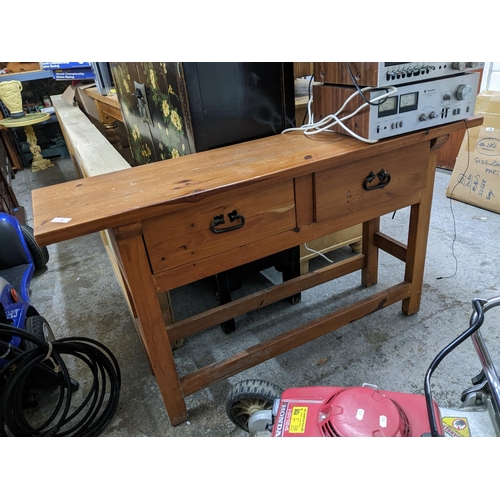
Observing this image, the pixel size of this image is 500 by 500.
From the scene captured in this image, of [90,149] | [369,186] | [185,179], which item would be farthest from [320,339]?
[90,149]

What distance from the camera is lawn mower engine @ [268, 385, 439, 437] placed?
0.75 meters

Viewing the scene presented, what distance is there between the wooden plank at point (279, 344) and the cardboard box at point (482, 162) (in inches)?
50.8

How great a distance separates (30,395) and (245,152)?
115cm

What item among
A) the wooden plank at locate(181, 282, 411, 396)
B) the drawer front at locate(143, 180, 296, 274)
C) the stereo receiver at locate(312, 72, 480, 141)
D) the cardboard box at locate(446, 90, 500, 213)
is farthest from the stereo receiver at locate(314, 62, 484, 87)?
the cardboard box at locate(446, 90, 500, 213)

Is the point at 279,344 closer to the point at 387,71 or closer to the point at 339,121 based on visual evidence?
→ the point at 339,121

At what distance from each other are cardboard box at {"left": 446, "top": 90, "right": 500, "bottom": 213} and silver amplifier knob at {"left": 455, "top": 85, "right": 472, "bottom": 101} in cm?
133

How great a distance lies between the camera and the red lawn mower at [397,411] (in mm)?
693

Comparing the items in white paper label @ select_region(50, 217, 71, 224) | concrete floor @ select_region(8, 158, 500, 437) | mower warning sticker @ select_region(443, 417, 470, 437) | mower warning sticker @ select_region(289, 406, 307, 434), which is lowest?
concrete floor @ select_region(8, 158, 500, 437)

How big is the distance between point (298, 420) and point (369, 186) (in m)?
0.70

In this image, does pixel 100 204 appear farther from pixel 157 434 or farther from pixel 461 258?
pixel 461 258

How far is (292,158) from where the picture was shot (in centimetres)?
104

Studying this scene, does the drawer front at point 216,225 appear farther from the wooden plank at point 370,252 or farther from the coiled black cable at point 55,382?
the wooden plank at point 370,252

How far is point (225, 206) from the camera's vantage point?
97cm

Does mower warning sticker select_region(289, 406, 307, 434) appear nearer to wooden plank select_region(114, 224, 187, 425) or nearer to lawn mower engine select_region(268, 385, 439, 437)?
lawn mower engine select_region(268, 385, 439, 437)
